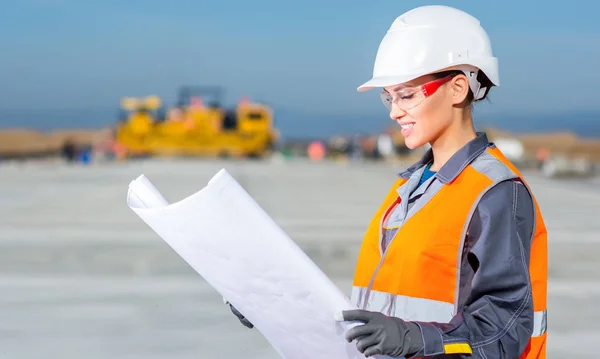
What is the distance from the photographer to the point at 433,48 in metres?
2.39

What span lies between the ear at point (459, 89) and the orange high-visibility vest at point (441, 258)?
0.15 m

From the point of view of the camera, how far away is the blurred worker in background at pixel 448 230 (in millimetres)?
2178

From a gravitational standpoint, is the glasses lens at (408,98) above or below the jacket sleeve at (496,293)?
above

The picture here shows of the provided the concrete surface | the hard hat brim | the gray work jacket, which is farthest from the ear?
the concrete surface

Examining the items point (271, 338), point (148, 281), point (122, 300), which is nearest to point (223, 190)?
point (271, 338)

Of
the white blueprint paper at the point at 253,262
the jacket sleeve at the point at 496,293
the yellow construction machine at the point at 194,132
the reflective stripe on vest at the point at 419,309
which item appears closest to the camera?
the white blueprint paper at the point at 253,262

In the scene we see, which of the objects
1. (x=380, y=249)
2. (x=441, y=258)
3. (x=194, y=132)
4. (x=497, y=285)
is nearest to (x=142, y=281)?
(x=380, y=249)

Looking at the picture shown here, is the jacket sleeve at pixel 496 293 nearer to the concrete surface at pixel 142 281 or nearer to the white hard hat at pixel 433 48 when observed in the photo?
the white hard hat at pixel 433 48

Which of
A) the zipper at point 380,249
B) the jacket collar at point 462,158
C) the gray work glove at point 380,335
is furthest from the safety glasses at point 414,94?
the gray work glove at point 380,335

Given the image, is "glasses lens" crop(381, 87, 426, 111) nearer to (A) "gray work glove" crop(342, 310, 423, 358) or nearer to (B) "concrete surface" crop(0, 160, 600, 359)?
(A) "gray work glove" crop(342, 310, 423, 358)

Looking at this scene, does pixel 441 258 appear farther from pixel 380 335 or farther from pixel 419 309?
pixel 380 335

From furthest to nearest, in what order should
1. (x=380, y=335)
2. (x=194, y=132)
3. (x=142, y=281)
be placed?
(x=194, y=132) → (x=142, y=281) → (x=380, y=335)

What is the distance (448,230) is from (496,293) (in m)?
0.18

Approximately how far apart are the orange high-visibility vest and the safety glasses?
21cm
